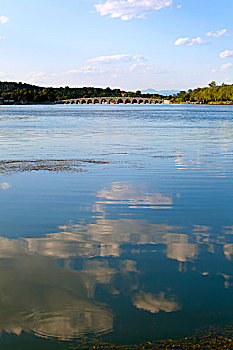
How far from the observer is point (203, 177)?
18750 mm

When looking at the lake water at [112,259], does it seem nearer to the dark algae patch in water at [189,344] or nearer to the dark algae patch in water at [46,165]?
the dark algae patch in water at [189,344]

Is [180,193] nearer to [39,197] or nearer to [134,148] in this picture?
[39,197]

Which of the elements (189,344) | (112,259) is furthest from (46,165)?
(189,344)

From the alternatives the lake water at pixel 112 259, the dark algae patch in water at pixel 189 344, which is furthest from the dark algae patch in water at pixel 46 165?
the dark algae patch in water at pixel 189 344

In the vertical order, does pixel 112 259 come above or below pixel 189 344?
above

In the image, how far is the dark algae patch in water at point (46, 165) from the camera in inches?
A: 824

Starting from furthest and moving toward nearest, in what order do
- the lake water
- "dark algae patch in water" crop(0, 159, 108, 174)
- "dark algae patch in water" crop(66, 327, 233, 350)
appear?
"dark algae patch in water" crop(0, 159, 108, 174), the lake water, "dark algae patch in water" crop(66, 327, 233, 350)

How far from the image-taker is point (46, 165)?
22.5 metres

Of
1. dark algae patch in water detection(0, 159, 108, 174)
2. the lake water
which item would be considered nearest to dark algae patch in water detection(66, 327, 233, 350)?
the lake water

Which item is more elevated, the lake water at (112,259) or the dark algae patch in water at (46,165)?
the dark algae patch in water at (46,165)

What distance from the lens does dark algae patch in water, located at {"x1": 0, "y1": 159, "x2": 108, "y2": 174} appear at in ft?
68.6

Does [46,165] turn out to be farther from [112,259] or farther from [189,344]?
[189,344]

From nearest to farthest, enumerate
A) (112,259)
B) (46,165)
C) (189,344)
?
(189,344)
(112,259)
(46,165)

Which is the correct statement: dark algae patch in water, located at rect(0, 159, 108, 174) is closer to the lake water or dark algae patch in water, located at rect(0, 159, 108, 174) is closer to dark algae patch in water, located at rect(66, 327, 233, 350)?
the lake water
